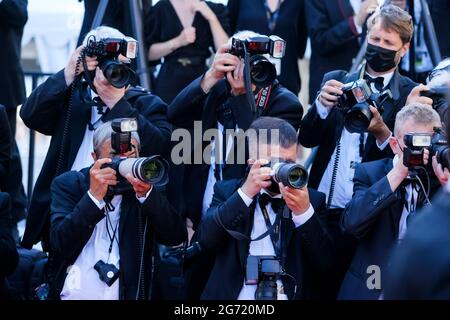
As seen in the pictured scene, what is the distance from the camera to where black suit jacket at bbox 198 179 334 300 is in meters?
4.48

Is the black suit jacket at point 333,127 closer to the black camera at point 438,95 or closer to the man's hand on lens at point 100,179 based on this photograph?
the black camera at point 438,95

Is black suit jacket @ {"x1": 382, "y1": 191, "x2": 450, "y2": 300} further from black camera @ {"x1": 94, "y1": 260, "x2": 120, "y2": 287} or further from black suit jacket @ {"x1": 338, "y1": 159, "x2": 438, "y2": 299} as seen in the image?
black camera @ {"x1": 94, "y1": 260, "x2": 120, "y2": 287}

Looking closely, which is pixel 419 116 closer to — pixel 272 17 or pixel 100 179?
pixel 100 179

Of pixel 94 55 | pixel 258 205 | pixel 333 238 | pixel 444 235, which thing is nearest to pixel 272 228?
pixel 258 205

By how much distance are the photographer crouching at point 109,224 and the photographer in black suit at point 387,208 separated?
805 mm

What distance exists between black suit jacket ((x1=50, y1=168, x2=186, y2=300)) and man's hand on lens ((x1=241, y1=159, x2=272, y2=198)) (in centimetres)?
42

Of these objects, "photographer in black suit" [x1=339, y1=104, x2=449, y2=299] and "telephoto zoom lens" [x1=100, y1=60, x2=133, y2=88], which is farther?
"telephoto zoom lens" [x1=100, y1=60, x2=133, y2=88]

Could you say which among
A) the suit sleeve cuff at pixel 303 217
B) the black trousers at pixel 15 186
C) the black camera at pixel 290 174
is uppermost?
the black camera at pixel 290 174

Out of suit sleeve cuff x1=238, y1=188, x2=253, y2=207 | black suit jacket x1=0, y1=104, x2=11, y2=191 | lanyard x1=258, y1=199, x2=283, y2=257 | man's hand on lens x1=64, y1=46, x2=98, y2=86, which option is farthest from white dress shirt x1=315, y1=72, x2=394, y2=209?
black suit jacket x1=0, y1=104, x2=11, y2=191

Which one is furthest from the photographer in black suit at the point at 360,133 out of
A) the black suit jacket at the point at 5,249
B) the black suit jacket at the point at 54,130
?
the black suit jacket at the point at 5,249

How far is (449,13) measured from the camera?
A: 6.36 metres

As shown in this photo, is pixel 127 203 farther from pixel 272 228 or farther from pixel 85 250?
pixel 272 228

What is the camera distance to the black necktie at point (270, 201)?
455cm

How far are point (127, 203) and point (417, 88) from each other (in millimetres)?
1387
